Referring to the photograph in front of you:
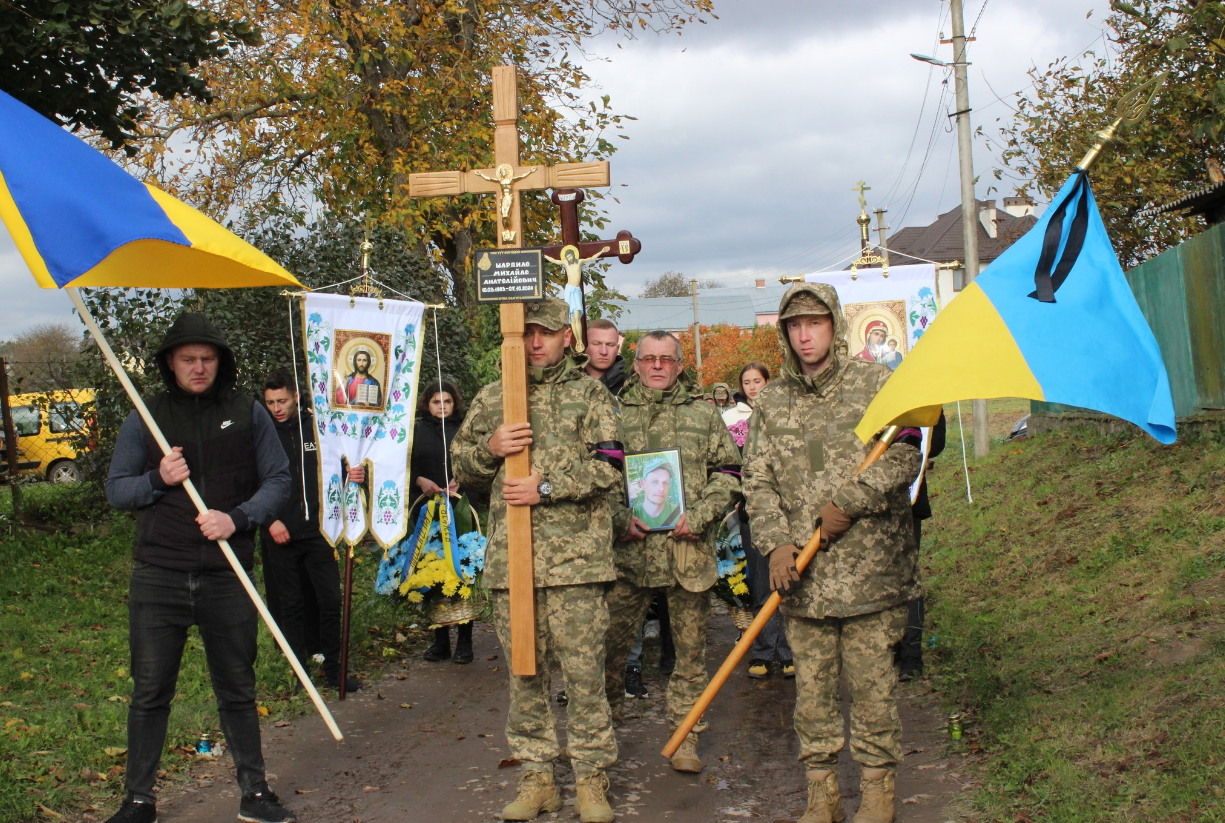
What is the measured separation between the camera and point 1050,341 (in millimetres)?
4301

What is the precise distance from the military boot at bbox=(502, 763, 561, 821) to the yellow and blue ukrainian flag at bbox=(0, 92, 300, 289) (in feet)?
8.18

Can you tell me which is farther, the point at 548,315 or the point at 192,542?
the point at 548,315

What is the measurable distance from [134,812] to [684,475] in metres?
3.06

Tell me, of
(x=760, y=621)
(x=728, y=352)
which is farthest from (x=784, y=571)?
(x=728, y=352)

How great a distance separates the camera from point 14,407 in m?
13.5

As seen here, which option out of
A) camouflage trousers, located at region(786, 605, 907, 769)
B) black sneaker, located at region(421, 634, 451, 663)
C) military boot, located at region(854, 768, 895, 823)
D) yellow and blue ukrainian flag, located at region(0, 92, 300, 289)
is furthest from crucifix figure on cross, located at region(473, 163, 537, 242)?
black sneaker, located at region(421, 634, 451, 663)

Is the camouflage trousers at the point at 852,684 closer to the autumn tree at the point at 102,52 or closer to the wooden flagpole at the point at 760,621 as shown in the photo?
the wooden flagpole at the point at 760,621

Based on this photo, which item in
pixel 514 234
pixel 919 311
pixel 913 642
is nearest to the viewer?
pixel 514 234

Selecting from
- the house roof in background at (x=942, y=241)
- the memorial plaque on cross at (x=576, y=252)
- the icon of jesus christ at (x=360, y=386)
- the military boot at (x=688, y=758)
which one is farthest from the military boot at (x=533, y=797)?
the house roof in background at (x=942, y=241)

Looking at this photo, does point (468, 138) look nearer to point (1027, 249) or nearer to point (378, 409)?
point (378, 409)

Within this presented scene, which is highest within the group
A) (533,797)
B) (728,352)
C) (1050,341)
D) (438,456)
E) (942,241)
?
(942,241)

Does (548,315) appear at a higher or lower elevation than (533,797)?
higher

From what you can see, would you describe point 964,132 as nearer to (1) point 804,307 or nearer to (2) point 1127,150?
(2) point 1127,150

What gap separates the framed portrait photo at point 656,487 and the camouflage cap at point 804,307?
1342 mm
